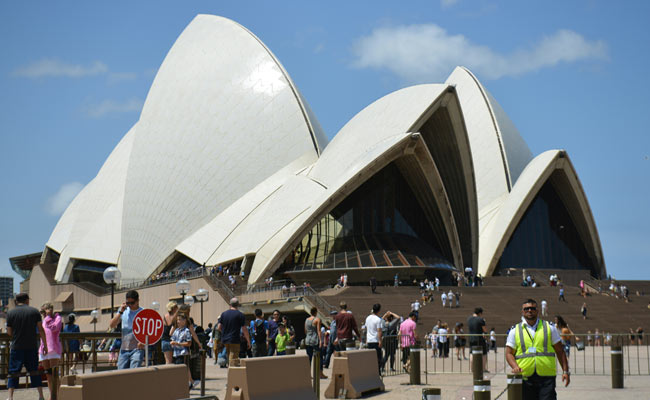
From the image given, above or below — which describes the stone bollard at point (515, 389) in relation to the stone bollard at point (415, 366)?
above

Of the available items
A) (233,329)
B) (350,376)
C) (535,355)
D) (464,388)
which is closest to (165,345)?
(233,329)

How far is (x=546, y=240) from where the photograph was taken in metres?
47.2

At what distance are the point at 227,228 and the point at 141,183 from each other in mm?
7702

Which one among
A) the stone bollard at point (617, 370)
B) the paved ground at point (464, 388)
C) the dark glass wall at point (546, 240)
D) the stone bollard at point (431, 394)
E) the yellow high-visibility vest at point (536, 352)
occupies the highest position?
the dark glass wall at point (546, 240)

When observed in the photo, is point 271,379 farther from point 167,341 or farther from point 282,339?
point 282,339

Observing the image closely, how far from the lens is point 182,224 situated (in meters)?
44.8

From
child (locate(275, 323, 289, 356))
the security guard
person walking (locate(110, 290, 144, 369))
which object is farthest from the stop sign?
child (locate(275, 323, 289, 356))

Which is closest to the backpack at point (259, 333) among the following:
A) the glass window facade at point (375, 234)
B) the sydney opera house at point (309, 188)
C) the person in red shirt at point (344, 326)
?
the person in red shirt at point (344, 326)

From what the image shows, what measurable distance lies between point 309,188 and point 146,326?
31.5 m

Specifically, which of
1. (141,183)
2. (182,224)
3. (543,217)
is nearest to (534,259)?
(543,217)

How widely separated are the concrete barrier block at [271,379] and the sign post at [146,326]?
4.14 feet

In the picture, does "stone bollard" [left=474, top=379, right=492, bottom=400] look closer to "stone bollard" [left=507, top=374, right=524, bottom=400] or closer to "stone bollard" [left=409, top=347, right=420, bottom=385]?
"stone bollard" [left=507, top=374, right=524, bottom=400]

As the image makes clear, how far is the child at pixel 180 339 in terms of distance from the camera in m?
11.3

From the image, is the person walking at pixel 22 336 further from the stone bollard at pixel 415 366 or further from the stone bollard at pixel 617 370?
the stone bollard at pixel 617 370
